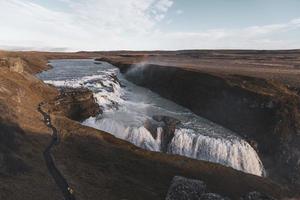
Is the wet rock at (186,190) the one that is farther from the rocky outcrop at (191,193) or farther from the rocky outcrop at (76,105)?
the rocky outcrop at (76,105)

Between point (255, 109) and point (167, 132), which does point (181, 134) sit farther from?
point (255, 109)

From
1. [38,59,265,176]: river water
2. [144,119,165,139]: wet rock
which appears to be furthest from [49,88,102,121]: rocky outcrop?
[144,119,165,139]: wet rock

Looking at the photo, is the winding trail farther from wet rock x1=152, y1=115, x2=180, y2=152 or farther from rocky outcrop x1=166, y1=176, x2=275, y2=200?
wet rock x1=152, y1=115, x2=180, y2=152

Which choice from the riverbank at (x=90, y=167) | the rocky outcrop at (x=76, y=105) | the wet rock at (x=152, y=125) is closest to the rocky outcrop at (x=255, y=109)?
the wet rock at (x=152, y=125)

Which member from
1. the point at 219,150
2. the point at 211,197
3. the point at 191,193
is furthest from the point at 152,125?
the point at 211,197

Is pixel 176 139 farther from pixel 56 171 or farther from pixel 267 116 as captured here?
pixel 56 171

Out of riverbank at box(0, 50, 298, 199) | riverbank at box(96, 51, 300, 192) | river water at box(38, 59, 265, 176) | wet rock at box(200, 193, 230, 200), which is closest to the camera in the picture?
wet rock at box(200, 193, 230, 200)
